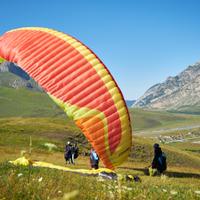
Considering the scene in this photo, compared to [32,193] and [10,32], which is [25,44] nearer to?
[10,32]

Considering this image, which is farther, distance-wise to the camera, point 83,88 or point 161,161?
point 161,161

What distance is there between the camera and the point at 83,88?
63.0 ft

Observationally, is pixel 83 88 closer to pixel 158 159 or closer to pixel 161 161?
pixel 158 159

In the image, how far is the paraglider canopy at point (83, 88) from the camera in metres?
19.2

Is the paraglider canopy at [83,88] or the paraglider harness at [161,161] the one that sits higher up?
the paraglider canopy at [83,88]

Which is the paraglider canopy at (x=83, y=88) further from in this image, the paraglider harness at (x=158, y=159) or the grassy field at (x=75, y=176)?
the paraglider harness at (x=158, y=159)

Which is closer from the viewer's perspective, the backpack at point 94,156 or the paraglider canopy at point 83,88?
the paraglider canopy at point 83,88

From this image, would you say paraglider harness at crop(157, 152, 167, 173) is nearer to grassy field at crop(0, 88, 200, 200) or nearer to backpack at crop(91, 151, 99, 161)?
grassy field at crop(0, 88, 200, 200)

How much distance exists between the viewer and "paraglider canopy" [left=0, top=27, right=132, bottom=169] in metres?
19.2

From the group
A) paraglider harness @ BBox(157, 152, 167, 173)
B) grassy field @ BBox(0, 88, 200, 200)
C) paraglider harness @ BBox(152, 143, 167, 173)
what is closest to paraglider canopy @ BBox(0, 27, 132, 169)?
grassy field @ BBox(0, 88, 200, 200)

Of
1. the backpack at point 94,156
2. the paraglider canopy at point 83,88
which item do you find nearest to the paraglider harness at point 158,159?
the backpack at point 94,156

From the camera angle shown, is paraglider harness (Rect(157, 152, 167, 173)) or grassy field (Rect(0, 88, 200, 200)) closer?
grassy field (Rect(0, 88, 200, 200))

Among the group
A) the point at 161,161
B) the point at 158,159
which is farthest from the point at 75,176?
the point at 161,161

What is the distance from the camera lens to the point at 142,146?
10031 cm
